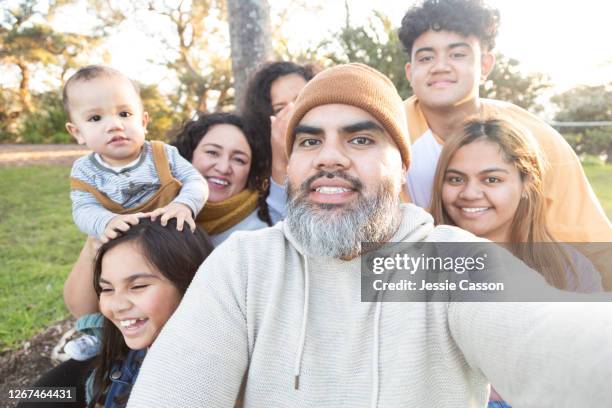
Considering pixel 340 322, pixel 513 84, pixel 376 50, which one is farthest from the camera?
pixel 513 84

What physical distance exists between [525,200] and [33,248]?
23.2 ft

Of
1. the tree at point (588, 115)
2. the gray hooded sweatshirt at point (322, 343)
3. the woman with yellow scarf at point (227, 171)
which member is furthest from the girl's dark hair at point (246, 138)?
the tree at point (588, 115)

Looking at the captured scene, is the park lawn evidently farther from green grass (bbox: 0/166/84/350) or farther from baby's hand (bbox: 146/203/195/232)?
baby's hand (bbox: 146/203/195/232)

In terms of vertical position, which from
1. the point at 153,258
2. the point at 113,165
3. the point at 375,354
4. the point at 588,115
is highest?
the point at 588,115

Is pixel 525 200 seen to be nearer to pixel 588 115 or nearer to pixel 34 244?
pixel 34 244

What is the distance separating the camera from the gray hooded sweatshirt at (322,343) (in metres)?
1.49

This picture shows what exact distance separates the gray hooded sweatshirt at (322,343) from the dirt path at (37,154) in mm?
13694

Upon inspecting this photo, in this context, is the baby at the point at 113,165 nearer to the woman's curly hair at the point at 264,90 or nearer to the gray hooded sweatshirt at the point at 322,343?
the gray hooded sweatshirt at the point at 322,343

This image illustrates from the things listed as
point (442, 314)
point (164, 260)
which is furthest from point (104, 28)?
point (442, 314)

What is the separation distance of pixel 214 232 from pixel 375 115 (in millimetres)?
1405

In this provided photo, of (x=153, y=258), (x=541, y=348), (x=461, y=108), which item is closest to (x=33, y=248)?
(x=153, y=258)

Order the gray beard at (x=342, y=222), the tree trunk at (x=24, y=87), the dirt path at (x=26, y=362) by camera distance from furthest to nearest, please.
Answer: the tree trunk at (x=24, y=87), the dirt path at (x=26, y=362), the gray beard at (x=342, y=222)

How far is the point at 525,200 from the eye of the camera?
2697mm

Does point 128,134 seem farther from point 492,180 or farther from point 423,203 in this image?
point 492,180
